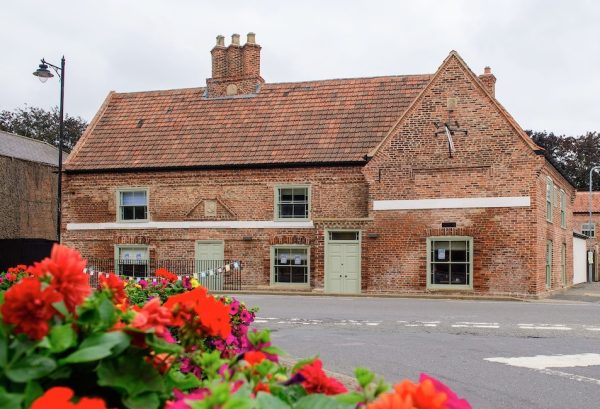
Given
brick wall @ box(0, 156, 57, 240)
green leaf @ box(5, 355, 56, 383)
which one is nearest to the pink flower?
green leaf @ box(5, 355, 56, 383)

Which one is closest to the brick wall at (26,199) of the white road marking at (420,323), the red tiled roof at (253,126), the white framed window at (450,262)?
the red tiled roof at (253,126)

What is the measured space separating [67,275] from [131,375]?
14.5 inches

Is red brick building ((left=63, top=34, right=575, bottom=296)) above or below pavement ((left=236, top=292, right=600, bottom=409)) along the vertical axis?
above

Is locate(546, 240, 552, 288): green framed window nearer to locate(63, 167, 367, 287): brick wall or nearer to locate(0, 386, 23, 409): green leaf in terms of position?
locate(63, 167, 367, 287): brick wall

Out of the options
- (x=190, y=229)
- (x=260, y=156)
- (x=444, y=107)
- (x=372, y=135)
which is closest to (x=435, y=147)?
(x=444, y=107)

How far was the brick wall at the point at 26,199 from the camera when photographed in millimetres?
41156

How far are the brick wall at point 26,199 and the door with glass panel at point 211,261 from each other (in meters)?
16.5

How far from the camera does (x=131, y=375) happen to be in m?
2.16

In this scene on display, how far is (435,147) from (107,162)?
539 inches

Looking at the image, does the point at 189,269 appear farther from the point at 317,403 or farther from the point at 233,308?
the point at 317,403

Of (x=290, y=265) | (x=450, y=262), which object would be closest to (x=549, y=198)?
(x=450, y=262)

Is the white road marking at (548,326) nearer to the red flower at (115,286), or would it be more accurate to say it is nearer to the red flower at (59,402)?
the red flower at (115,286)

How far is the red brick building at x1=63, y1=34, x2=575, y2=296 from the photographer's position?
24031 millimetres

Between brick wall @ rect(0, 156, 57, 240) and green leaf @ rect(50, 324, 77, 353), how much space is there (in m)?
40.7
